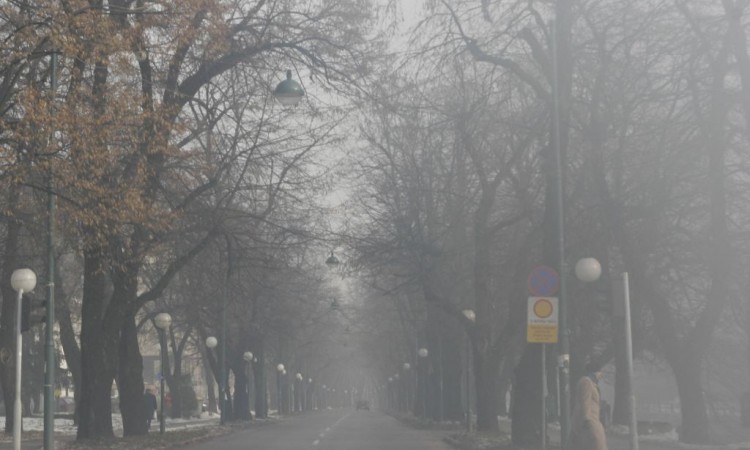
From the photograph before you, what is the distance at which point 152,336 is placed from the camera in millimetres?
63438

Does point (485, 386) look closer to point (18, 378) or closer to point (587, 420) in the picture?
point (18, 378)

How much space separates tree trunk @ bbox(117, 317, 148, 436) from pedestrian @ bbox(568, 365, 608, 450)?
18.4 metres

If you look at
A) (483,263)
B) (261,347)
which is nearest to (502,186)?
(483,263)

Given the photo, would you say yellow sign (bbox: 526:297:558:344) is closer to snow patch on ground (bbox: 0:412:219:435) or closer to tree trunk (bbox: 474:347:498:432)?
tree trunk (bbox: 474:347:498:432)

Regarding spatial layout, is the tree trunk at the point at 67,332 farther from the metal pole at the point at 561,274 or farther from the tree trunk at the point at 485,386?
the metal pole at the point at 561,274

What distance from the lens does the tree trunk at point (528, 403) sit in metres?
26.2

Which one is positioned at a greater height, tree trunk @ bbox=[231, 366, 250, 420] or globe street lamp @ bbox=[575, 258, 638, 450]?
globe street lamp @ bbox=[575, 258, 638, 450]

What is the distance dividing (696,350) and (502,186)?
36.2 ft

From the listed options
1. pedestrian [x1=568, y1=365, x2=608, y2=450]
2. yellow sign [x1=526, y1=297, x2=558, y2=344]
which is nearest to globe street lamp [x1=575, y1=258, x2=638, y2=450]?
yellow sign [x1=526, y1=297, x2=558, y2=344]

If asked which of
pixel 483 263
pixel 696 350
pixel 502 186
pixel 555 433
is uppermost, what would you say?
pixel 502 186

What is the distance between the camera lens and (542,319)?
20625mm

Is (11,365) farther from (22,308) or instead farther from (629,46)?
(629,46)

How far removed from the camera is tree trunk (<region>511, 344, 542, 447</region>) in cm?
2623

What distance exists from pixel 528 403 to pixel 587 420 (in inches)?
430
